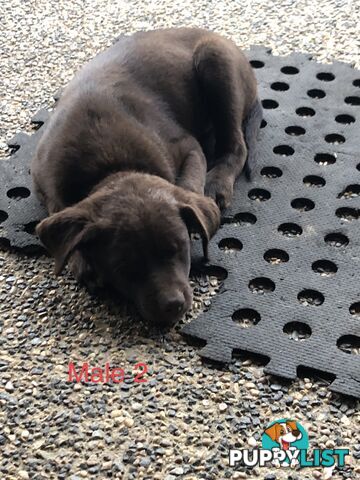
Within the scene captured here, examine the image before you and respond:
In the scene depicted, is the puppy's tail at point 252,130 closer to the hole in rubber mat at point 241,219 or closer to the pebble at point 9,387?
the hole in rubber mat at point 241,219

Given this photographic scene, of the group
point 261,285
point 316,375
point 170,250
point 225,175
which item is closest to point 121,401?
point 170,250

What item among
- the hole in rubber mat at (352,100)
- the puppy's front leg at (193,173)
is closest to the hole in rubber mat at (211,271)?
the puppy's front leg at (193,173)

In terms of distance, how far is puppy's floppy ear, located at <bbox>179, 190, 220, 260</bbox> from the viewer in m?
2.71

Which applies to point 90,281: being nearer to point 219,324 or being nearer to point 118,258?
point 118,258

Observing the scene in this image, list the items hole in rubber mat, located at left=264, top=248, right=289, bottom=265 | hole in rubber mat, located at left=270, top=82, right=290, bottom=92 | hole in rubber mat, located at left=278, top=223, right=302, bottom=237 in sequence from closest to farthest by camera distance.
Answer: hole in rubber mat, located at left=264, top=248, right=289, bottom=265, hole in rubber mat, located at left=278, top=223, right=302, bottom=237, hole in rubber mat, located at left=270, top=82, right=290, bottom=92

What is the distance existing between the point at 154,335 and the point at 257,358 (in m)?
0.38

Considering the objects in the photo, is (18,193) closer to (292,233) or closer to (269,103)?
(292,233)

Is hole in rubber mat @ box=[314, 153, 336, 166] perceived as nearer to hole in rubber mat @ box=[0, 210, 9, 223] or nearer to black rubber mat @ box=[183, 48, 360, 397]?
black rubber mat @ box=[183, 48, 360, 397]

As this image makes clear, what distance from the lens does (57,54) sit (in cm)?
464

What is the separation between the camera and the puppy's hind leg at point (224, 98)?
11.6ft

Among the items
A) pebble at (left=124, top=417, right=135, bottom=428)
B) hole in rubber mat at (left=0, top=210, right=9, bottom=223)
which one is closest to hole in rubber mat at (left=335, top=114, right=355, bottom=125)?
hole in rubber mat at (left=0, top=210, right=9, bottom=223)

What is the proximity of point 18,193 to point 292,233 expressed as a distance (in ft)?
4.15

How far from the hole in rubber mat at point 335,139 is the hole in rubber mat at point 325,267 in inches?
34.1

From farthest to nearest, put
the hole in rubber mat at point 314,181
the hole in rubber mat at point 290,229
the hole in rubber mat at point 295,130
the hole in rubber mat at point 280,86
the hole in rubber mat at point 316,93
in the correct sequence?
A: the hole in rubber mat at point 280,86 → the hole in rubber mat at point 316,93 → the hole in rubber mat at point 295,130 → the hole in rubber mat at point 314,181 → the hole in rubber mat at point 290,229
